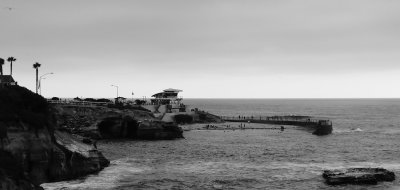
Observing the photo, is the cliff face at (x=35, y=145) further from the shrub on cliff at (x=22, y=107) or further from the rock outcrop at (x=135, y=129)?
the rock outcrop at (x=135, y=129)

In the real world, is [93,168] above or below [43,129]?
below

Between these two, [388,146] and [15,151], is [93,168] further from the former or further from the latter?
[388,146]

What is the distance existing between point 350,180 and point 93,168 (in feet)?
109

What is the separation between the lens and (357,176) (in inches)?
2323

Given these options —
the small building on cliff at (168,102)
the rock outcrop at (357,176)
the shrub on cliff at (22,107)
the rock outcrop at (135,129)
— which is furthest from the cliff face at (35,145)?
the small building on cliff at (168,102)

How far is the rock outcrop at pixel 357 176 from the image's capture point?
58.3 meters

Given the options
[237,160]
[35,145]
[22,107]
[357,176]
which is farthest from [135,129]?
[357,176]

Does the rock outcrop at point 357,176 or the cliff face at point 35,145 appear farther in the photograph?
the rock outcrop at point 357,176

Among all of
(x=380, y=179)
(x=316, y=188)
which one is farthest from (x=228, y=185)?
(x=380, y=179)

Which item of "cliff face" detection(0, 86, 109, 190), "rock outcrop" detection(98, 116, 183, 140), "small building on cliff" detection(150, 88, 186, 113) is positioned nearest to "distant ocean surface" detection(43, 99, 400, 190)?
"cliff face" detection(0, 86, 109, 190)

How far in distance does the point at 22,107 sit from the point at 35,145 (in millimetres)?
6738

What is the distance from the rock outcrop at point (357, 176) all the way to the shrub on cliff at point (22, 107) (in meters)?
36.6

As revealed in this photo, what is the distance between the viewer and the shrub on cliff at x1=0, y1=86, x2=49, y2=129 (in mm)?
53469

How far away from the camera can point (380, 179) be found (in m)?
59.7
